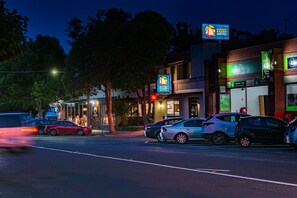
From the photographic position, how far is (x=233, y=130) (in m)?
24.0

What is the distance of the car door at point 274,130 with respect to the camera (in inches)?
856

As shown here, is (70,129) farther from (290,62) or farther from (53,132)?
(290,62)

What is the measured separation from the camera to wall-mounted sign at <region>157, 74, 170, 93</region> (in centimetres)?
3900

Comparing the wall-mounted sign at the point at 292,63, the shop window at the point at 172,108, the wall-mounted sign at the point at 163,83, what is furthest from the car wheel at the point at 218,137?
the shop window at the point at 172,108

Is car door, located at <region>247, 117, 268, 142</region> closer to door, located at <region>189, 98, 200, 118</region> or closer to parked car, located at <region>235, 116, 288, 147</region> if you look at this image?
parked car, located at <region>235, 116, 288, 147</region>

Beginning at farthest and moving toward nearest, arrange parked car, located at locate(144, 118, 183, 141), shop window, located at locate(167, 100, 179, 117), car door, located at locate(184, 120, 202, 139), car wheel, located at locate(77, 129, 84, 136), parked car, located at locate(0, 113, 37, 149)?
shop window, located at locate(167, 100, 179, 117), car wheel, located at locate(77, 129, 84, 136), parked car, located at locate(144, 118, 183, 141), car door, located at locate(184, 120, 202, 139), parked car, located at locate(0, 113, 37, 149)

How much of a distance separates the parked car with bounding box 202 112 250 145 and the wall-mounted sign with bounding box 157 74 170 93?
1497 centimetres

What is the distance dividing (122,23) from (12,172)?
1042 inches

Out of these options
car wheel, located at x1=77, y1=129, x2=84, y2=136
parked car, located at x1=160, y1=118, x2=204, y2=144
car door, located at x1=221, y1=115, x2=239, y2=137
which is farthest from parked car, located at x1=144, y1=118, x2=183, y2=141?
car wheel, located at x1=77, y1=129, x2=84, y2=136

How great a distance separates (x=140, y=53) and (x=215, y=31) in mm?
7026

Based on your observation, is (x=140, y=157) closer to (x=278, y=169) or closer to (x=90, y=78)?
(x=278, y=169)

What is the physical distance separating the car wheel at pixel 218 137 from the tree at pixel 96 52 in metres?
15.0

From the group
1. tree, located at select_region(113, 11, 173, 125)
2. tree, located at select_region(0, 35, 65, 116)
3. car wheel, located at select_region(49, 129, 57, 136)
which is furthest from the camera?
tree, located at select_region(0, 35, 65, 116)

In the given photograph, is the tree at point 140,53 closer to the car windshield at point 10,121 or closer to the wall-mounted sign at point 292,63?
the wall-mounted sign at point 292,63
